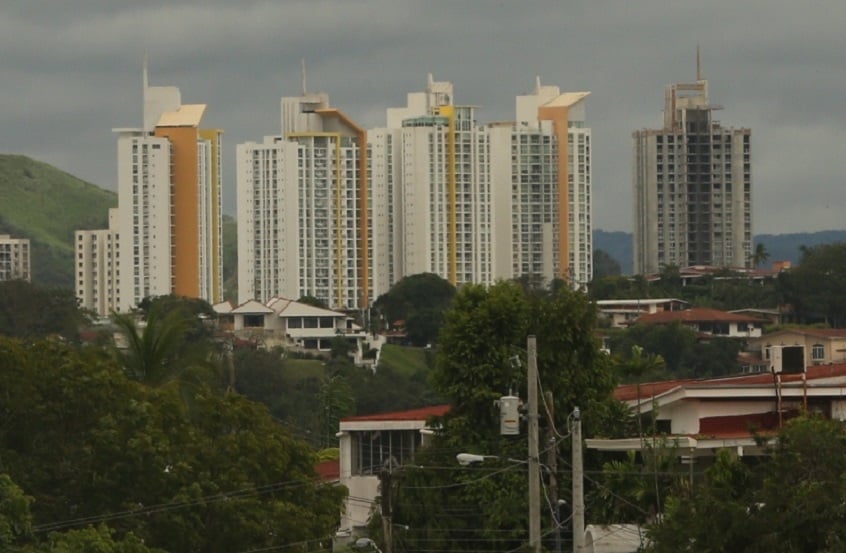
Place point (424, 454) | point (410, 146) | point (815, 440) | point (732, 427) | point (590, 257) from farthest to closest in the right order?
1. point (590, 257)
2. point (410, 146)
3. point (424, 454)
4. point (732, 427)
5. point (815, 440)

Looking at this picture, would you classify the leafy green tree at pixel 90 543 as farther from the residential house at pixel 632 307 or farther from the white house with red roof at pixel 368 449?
the residential house at pixel 632 307

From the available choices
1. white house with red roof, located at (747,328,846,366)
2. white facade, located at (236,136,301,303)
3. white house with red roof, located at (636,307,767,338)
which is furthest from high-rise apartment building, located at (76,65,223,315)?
white house with red roof, located at (747,328,846,366)

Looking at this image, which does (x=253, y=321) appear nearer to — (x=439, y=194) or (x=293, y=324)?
(x=293, y=324)

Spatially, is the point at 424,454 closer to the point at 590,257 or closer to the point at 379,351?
the point at 379,351

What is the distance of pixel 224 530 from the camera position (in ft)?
119

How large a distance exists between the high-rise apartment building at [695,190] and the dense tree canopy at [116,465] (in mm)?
152718

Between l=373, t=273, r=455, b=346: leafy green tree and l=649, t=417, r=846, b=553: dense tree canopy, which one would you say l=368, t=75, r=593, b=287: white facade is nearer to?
l=373, t=273, r=455, b=346: leafy green tree

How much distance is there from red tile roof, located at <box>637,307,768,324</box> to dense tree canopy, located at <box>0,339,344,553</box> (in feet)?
297

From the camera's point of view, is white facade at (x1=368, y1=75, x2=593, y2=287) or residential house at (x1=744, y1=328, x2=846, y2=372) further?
white facade at (x1=368, y1=75, x2=593, y2=287)

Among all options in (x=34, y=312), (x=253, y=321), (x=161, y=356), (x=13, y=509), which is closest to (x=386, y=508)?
(x=13, y=509)

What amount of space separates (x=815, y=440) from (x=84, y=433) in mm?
12927

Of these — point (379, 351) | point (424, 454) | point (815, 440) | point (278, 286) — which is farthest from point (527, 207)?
point (815, 440)

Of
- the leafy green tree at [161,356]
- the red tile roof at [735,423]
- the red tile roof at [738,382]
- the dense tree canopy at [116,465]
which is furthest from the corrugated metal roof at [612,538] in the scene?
the leafy green tree at [161,356]

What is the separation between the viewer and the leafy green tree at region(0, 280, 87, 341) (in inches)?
4751
